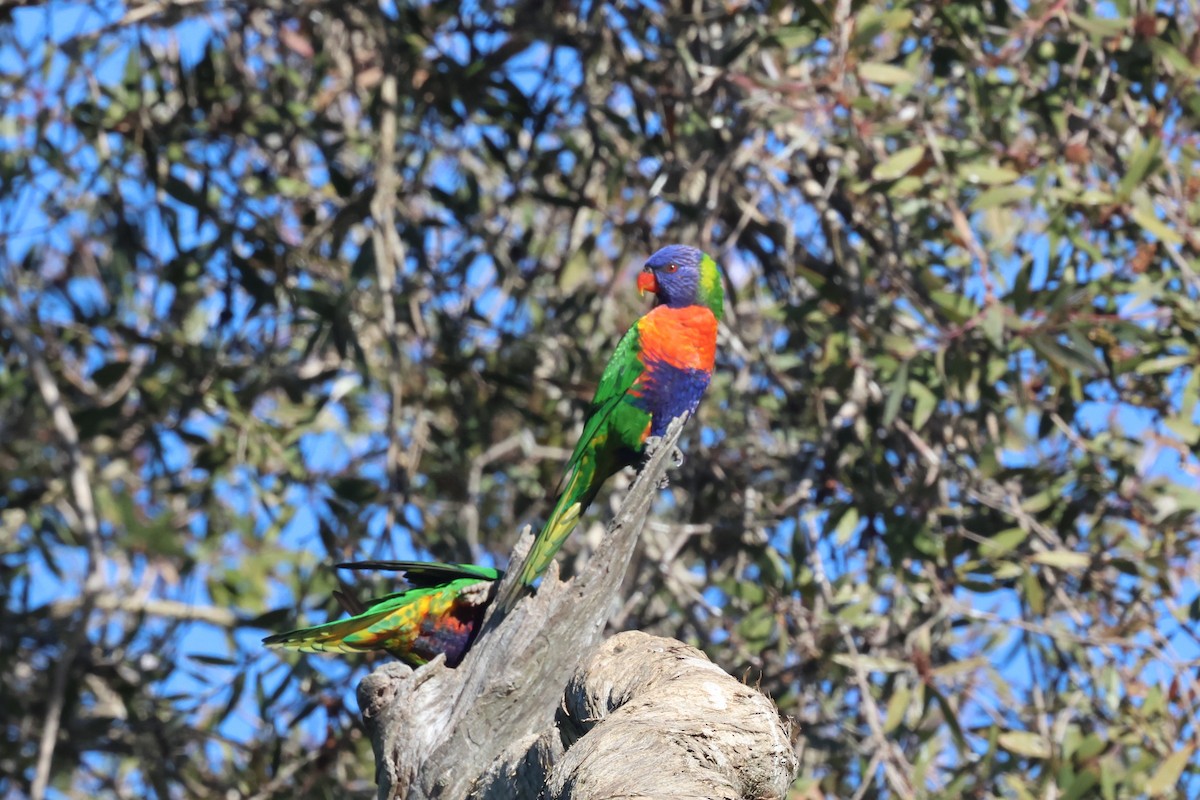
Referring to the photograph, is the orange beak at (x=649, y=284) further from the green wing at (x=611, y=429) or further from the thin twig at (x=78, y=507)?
the thin twig at (x=78, y=507)

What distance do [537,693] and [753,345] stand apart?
219 cm

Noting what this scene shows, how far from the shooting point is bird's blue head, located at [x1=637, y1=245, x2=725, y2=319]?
3.60 m

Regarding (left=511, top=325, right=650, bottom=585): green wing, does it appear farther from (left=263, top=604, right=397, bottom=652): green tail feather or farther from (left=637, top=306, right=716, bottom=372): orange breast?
(left=263, top=604, right=397, bottom=652): green tail feather

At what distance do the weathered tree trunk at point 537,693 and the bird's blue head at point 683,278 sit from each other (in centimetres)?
94

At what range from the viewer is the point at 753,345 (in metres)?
4.38

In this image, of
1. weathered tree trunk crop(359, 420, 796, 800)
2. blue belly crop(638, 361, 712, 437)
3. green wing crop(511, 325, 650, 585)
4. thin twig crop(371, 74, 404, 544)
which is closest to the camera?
weathered tree trunk crop(359, 420, 796, 800)

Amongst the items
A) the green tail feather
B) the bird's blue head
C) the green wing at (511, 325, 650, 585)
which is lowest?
the green tail feather

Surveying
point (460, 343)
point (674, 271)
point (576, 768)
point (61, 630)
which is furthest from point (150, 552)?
point (576, 768)

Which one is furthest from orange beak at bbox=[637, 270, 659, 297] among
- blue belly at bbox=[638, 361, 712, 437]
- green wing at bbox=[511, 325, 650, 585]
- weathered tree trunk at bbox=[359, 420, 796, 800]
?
weathered tree trunk at bbox=[359, 420, 796, 800]

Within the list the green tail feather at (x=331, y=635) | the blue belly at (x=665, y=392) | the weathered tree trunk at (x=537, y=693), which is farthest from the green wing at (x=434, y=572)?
the blue belly at (x=665, y=392)

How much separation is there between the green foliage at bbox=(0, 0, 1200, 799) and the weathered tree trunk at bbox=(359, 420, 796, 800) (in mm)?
1339

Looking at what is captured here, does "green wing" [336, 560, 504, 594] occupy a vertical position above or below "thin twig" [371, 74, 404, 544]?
below

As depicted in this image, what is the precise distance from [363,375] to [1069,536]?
84.7 inches

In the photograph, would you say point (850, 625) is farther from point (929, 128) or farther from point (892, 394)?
point (929, 128)
